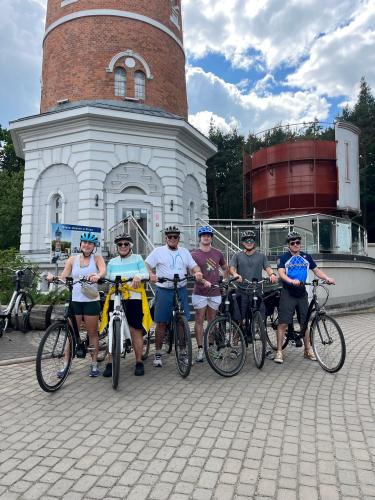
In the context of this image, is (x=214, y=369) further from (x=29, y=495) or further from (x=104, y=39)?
(x=104, y=39)

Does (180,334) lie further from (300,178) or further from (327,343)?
(300,178)

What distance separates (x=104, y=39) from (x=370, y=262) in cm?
1540

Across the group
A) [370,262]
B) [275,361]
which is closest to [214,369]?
[275,361]

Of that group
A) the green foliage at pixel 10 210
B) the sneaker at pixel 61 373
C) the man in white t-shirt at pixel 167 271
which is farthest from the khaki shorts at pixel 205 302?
the green foliage at pixel 10 210

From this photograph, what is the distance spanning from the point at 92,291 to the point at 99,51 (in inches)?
635

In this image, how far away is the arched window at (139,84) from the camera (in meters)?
18.8

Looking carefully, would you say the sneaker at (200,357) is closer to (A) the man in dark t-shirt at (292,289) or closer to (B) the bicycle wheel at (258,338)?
(B) the bicycle wheel at (258,338)

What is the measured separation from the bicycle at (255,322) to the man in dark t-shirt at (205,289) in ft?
1.44

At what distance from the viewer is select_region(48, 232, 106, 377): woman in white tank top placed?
18.2 ft

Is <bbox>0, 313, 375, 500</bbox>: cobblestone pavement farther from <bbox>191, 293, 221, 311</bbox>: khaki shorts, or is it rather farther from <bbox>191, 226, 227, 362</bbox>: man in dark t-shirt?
<bbox>191, 293, 221, 311</bbox>: khaki shorts

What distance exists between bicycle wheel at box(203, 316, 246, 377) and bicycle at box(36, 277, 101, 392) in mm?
1756

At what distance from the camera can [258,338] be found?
620 cm

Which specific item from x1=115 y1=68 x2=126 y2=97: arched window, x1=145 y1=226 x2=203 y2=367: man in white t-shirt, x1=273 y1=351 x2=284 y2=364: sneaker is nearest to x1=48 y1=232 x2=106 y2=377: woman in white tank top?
x1=145 y1=226 x2=203 y2=367: man in white t-shirt

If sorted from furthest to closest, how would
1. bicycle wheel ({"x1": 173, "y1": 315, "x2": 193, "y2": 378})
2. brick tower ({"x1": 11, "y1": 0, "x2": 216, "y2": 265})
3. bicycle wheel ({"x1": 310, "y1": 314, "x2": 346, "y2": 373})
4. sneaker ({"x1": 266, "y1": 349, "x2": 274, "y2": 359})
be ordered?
Answer: brick tower ({"x1": 11, "y1": 0, "x2": 216, "y2": 265}) < sneaker ({"x1": 266, "y1": 349, "x2": 274, "y2": 359}) < bicycle wheel ({"x1": 310, "y1": 314, "x2": 346, "y2": 373}) < bicycle wheel ({"x1": 173, "y1": 315, "x2": 193, "y2": 378})
